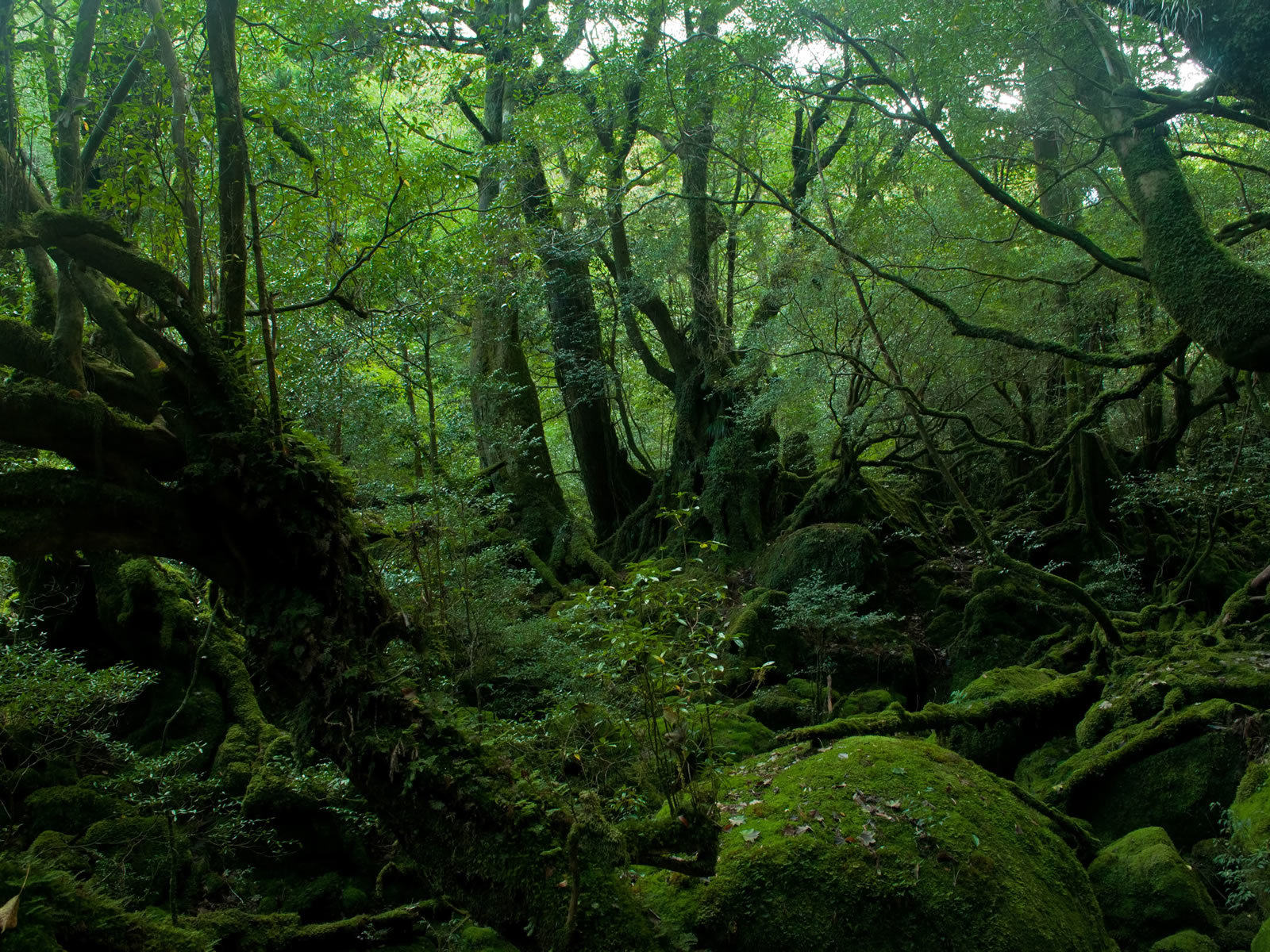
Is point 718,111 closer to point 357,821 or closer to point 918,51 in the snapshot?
point 918,51

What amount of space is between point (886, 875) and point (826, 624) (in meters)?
3.91

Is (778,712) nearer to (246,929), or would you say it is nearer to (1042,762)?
(1042,762)

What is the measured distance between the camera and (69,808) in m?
5.08

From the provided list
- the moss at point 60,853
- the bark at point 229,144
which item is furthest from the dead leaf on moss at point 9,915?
the bark at point 229,144

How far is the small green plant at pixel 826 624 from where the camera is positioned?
7.14 m

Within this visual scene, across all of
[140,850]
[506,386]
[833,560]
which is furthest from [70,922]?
[506,386]

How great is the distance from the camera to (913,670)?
325 inches

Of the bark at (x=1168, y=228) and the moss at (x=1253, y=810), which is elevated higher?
the bark at (x=1168, y=228)

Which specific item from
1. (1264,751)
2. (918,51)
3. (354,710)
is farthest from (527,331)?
(1264,751)

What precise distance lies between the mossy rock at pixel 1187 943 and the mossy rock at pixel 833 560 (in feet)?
18.7

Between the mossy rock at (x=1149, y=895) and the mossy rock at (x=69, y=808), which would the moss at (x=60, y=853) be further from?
the mossy rock at (x=1149, y=895)

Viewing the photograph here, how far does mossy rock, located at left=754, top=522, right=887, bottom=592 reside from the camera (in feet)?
31.1

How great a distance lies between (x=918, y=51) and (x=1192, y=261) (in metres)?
3.68

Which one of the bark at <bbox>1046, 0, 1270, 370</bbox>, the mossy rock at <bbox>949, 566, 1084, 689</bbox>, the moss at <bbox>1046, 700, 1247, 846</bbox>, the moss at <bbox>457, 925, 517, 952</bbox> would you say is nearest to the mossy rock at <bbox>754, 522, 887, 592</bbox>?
the mossy rock at <bbox>949, 566, 1084, 689</bbox>
